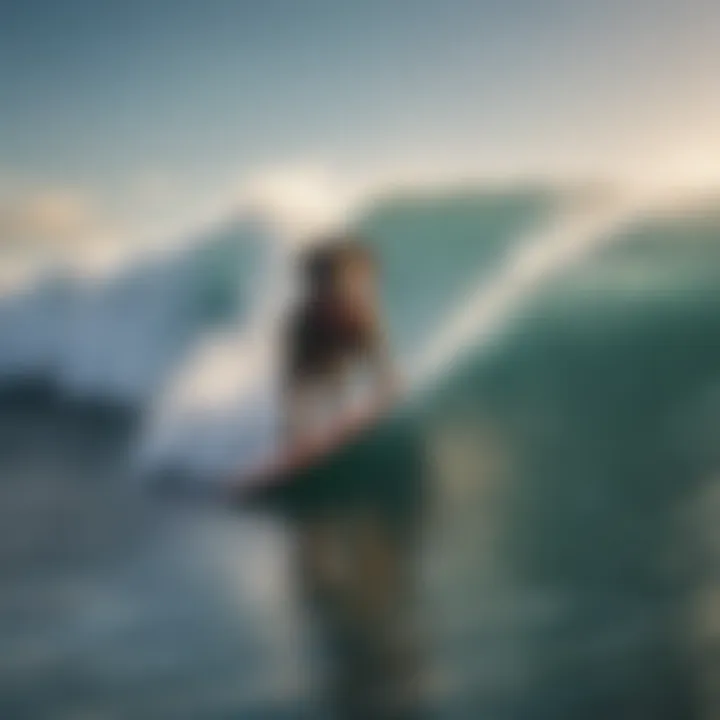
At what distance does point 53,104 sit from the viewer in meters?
1.11

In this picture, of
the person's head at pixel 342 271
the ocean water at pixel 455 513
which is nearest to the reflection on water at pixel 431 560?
the ocean water at pixel 455 513

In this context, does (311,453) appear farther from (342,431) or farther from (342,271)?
(342,271)

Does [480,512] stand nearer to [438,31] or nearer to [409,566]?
[409,566]

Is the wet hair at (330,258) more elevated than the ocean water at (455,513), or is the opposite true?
the wet hair at (330,258)

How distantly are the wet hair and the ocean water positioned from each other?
0.06 feet

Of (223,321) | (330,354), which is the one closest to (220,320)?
(223,321)

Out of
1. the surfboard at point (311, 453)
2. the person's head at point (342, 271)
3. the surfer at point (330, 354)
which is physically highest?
the person's head at point (342, 271)

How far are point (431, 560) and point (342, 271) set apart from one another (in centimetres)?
31

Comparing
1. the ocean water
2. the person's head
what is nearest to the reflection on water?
the ocean water

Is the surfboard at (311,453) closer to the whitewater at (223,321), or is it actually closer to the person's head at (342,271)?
the whitewater at (223,321)

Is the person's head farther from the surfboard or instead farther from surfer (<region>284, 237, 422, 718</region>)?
the surfboard

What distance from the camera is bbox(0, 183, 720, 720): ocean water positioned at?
3.48 ft

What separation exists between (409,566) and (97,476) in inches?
12.9

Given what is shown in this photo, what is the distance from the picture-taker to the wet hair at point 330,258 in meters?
1.11
